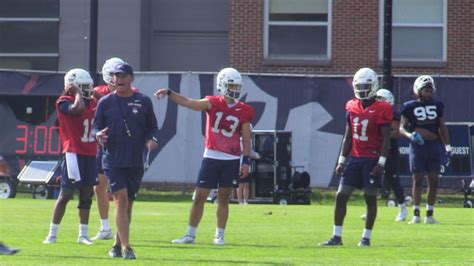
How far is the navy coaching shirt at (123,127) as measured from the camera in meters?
13.4

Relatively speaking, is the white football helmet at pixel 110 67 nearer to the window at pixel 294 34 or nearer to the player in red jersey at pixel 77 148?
the player in red jersey at pixel 77 148

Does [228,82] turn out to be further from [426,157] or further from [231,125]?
[426,157]

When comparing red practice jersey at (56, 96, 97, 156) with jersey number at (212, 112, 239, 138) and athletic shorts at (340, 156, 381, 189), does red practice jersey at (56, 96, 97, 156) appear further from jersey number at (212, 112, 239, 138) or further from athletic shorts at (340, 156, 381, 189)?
athletic shorts at (340, 156, 381, 189)

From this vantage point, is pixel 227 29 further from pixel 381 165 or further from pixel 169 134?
pixel 381 165

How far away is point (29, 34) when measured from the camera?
35.2 meters

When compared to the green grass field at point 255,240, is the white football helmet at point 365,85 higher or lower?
higher

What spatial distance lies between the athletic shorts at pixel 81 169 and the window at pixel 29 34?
19765 millimetres

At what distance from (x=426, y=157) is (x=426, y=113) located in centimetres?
68

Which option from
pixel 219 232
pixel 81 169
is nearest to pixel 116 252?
pixel 81 169

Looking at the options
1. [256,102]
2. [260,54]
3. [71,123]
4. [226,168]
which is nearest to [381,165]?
[226,168]

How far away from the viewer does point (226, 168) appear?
15844mm

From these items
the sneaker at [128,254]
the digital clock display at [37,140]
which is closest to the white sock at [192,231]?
the sneaker at [128,254]

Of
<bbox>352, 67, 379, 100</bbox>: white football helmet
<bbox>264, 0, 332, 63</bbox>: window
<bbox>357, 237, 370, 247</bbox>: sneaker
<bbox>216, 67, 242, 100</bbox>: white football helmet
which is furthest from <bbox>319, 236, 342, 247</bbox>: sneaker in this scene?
<bbox>264, 0, 332, 63</bbox>: window

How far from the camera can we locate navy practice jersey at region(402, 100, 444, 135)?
1975 cm
